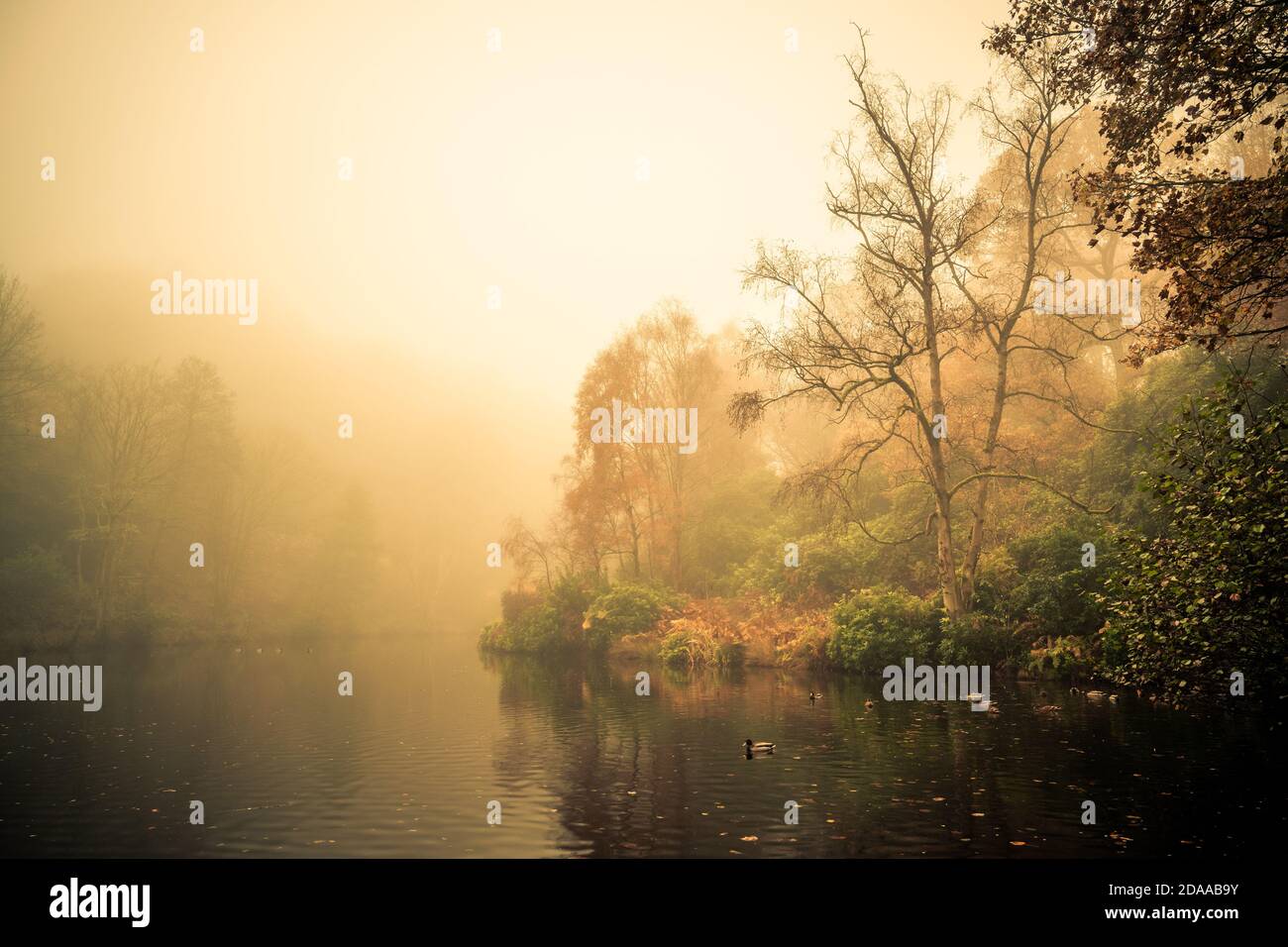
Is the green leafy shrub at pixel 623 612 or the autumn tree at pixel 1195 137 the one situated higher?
the autumn tree at pixel 1195 137

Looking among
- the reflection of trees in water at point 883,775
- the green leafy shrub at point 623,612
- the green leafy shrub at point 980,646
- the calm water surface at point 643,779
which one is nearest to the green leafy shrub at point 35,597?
the calm water surface at point 643,779

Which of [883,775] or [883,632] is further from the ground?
[883,632]

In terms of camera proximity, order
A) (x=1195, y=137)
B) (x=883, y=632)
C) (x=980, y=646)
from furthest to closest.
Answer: (x=883, y=632) < (x=980, y=646) < (x=1195, y=137)

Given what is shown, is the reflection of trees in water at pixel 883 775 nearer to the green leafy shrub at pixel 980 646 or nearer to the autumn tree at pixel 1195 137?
the green leafy shrub at pixel 980 646

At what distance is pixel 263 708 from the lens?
76.2ft

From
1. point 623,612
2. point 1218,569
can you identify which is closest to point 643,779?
point 1218,569

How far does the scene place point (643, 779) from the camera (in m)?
12.8

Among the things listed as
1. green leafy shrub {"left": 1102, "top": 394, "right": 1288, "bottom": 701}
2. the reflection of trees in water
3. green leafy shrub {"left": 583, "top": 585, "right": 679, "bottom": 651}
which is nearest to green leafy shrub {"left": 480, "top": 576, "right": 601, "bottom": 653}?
green leafy shrub {"left": 583, "top": 585, "right": 679, "bottom": 651}

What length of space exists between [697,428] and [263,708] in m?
34.0

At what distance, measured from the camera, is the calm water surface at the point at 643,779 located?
30.2 ft

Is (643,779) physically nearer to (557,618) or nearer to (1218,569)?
(1218,569)

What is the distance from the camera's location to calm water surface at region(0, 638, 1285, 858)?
921cm
